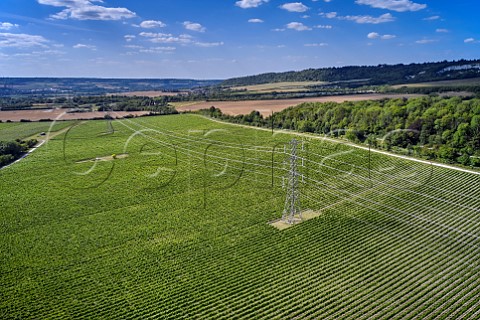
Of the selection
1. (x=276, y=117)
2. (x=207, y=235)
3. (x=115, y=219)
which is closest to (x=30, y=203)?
(x=115, y=219)

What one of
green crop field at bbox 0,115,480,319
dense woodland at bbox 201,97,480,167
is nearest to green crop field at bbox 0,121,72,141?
green crop field at bbox 0,115,480,319

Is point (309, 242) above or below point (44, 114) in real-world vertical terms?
below

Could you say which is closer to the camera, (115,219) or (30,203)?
(115,219)

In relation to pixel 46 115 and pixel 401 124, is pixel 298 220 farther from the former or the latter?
pixel 46 115

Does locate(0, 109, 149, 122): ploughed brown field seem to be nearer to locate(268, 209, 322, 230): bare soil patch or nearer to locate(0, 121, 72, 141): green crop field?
locate(0, 121, 72, 141): green crop field

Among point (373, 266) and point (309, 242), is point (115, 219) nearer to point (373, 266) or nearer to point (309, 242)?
point (309, 242)

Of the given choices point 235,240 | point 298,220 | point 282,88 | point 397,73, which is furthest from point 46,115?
point 397,73
